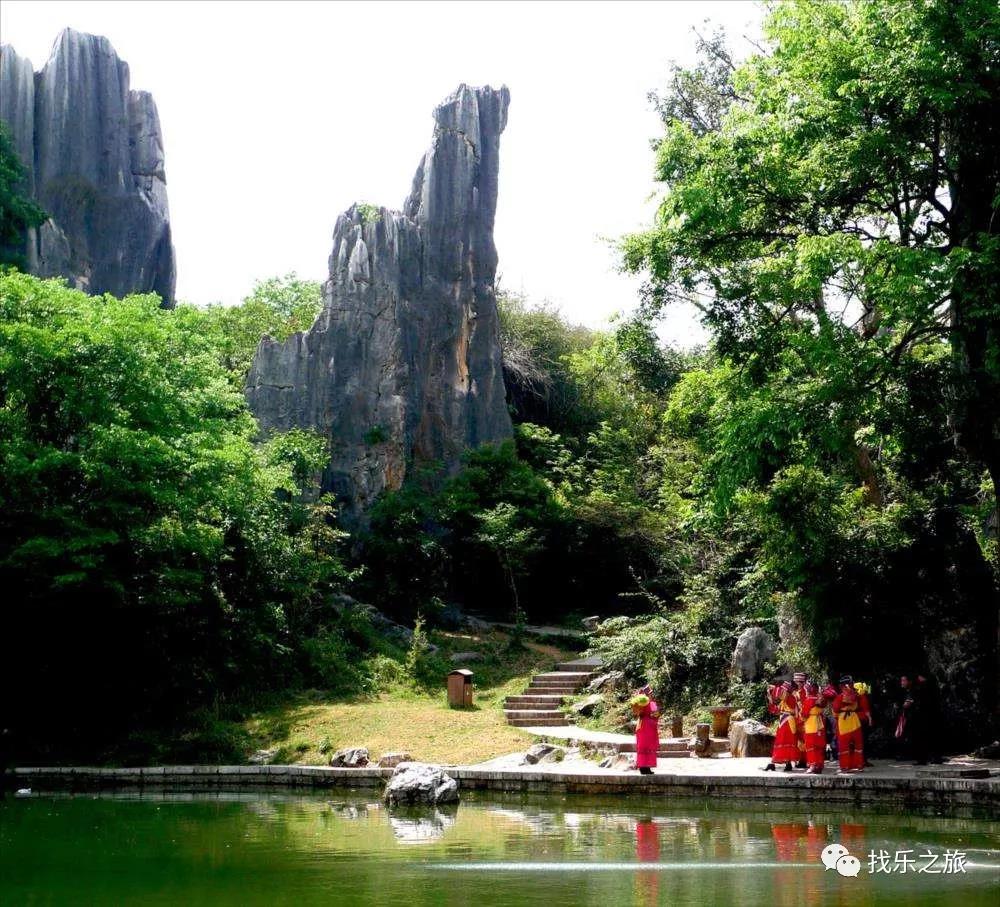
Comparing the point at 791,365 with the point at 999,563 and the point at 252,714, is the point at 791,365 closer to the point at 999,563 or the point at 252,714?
the point at 999,563

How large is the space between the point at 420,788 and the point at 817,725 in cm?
510

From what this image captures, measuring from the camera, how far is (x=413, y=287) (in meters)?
35.7

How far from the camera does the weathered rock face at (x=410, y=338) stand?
33.1m

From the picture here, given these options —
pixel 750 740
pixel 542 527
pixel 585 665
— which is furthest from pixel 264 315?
pixel 750 740

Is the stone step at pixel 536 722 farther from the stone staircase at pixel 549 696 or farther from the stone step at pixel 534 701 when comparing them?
the stone step at pixel 534 701

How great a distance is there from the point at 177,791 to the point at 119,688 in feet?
16.6

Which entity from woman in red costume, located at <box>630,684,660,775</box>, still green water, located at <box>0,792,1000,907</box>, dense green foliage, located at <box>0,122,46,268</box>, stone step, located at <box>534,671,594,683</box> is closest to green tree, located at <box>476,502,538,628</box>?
stone step, located at <box>534,671,594,683</box>

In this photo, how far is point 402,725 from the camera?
2008 centimetres

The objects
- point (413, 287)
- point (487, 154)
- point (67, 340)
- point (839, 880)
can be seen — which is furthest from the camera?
point (487, 154)

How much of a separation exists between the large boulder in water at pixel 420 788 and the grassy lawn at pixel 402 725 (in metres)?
3.16

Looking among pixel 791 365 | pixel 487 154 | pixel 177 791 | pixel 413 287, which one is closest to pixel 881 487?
pixel 791 365

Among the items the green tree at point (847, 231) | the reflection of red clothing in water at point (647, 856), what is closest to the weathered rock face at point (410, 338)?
the green tree at point (847, 231)

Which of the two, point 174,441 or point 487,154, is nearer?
point 174,441

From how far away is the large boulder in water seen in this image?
46.9 ft
